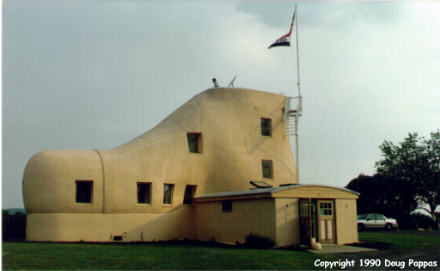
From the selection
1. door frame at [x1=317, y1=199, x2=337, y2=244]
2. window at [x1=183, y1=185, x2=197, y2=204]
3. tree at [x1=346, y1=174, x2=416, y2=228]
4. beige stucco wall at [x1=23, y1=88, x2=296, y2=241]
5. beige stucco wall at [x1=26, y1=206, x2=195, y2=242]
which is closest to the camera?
door frame at [x1=317, y1=199, x2=337, y2=244]

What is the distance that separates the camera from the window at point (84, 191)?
75.3 feet

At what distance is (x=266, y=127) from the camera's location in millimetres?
30281

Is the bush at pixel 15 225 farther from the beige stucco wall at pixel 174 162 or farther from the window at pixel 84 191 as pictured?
the window at pixel 84 191

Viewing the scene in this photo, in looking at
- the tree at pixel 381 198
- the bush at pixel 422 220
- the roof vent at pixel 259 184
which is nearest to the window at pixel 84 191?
the roof vent at pixel 259 184

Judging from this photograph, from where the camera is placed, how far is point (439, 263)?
15836mm

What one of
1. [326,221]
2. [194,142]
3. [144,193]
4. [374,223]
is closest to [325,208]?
[326,221]

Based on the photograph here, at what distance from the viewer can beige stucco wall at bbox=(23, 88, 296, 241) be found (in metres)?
22.4

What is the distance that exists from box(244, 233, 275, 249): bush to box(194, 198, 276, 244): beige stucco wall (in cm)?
17

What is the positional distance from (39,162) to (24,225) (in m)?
4.40

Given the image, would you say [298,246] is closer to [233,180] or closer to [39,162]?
[233,180]

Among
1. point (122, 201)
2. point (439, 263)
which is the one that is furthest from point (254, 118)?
point (439, 263)

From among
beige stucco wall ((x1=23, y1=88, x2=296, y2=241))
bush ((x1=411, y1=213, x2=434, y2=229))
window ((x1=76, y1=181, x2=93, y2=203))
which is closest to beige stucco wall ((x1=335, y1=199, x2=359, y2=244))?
beige stucco wall ((x1=23, y1=88, x2=296, y2=241))

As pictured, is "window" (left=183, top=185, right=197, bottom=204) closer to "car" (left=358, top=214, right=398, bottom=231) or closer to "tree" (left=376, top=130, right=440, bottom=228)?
"car" (left=358, top=214, right=398, bottom=231)

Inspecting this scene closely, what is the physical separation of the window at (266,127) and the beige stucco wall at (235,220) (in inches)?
283
